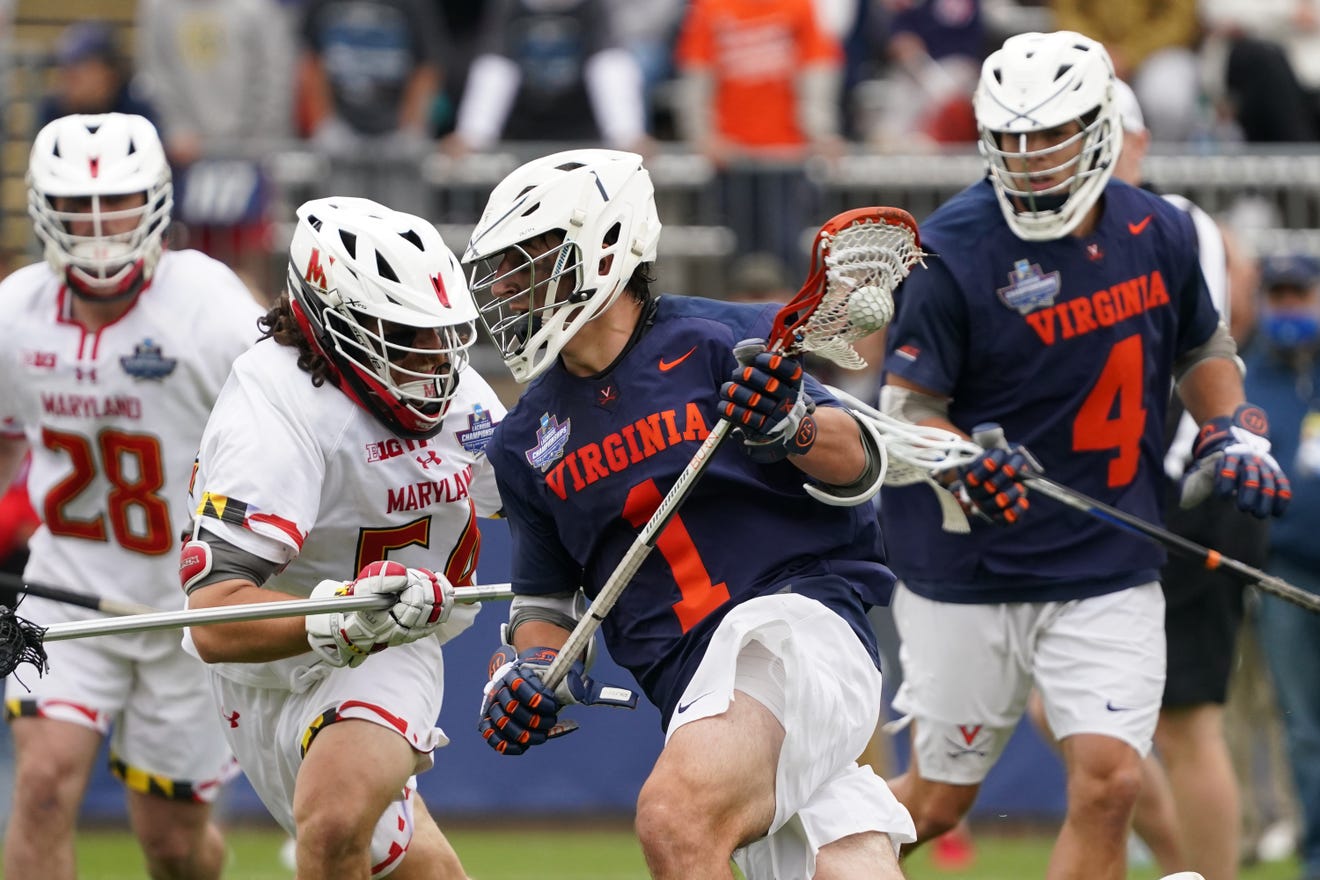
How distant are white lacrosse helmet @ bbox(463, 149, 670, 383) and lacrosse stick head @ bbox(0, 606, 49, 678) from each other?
1.38 metres

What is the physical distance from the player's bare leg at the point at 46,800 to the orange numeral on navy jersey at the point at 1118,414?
3098 mm

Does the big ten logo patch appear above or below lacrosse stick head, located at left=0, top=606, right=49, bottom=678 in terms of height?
above

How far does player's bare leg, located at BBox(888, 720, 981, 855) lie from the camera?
6.51 metres

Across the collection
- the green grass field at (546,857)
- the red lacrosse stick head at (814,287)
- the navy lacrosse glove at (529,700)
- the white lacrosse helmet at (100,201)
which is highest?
the red lacrosse stick head at (814,287)

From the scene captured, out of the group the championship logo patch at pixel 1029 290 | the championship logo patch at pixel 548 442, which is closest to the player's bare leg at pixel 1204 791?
the championship logo patch at pixel 1029 290

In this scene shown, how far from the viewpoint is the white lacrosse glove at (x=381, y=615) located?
17.0 ft

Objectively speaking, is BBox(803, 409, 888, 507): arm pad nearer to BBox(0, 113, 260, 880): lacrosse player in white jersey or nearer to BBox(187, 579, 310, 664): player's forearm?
BBox(187, 579, 310, 664): player's forearm

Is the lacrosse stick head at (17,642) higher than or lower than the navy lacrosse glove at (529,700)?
higher

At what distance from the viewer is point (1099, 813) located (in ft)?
19.5

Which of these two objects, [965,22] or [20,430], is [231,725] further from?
[965,22]

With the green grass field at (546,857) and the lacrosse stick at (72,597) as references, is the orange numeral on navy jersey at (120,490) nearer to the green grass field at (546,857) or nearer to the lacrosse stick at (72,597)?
the lacrosse stick at (72,597)

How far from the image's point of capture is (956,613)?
6.38 meters

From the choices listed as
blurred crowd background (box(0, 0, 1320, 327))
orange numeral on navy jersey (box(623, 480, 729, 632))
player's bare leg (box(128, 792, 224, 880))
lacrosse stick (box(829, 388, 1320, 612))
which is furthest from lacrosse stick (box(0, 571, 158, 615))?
blurred crowd background (box(0, 0, 1320, 327))

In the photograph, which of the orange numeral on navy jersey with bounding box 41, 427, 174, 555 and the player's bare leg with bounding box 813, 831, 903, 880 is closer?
the player's bare leg with bounding box 813, 831, 903, 880
